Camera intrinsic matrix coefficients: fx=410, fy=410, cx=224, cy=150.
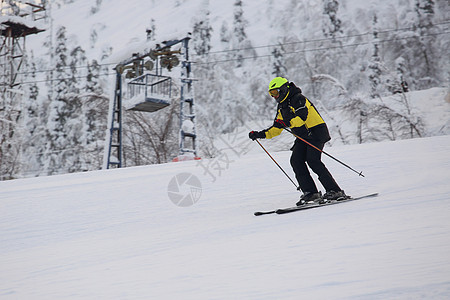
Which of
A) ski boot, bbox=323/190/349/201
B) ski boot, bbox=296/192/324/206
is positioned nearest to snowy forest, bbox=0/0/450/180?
ski boot, bbox=296/192/324/206

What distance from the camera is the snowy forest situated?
2153cm

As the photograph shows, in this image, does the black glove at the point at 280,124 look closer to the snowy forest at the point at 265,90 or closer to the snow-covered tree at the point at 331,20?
the snowy forest at the point at 265,90

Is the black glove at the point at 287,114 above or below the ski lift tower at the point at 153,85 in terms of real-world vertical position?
below

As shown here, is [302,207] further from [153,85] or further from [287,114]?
[153,85]

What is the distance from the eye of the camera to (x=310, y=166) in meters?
5.03

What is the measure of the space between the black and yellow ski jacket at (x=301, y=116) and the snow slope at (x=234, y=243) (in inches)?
Answer: 37.5

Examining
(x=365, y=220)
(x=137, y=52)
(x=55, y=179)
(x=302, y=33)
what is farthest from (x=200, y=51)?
(x=365, y=220)

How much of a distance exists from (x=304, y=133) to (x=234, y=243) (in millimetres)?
2168

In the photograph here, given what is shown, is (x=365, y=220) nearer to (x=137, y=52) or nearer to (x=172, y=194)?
(x=172, y=194)

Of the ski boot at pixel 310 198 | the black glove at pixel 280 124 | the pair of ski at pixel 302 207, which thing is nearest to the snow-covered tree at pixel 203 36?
the black glove at pixel 280 124

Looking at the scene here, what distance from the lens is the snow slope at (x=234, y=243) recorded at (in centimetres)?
237

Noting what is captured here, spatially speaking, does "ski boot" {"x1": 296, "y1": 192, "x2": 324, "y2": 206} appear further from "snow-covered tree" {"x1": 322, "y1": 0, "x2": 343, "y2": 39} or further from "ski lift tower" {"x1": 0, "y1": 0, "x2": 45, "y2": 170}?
"snow-covered tree" {"x1": 322, "y1": 0, "x2": 343, "y2": 39}

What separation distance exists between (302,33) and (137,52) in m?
42.8

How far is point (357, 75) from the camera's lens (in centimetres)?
4003
